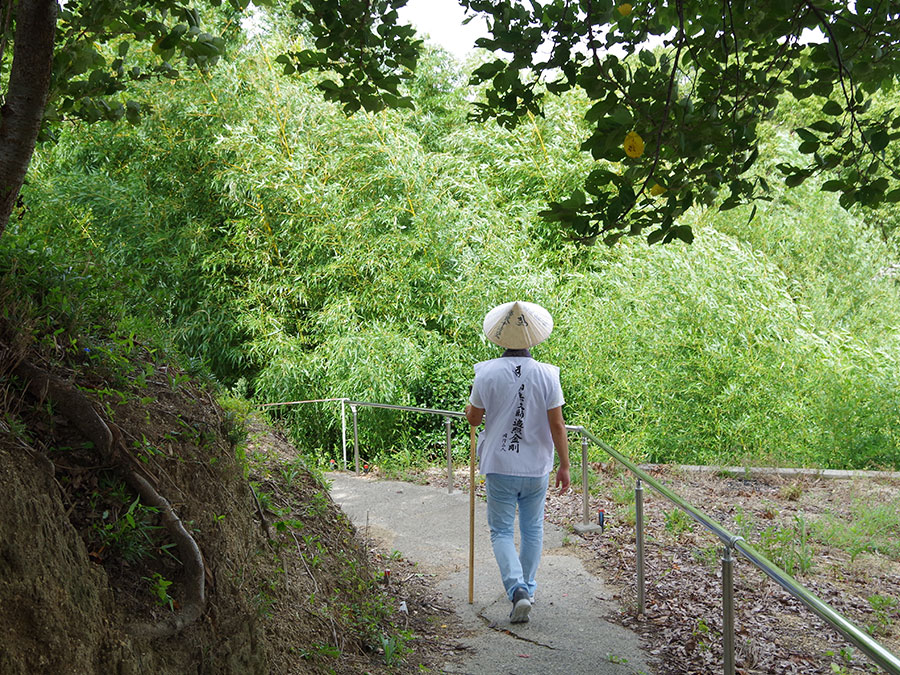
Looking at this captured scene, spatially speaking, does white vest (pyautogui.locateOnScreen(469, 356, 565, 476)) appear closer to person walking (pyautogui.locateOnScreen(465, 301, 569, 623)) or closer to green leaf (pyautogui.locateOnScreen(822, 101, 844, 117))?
person walking (pyautogui.locateOnScreen(465, 301, 569, 623))

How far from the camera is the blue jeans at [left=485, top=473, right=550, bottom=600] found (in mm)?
4121

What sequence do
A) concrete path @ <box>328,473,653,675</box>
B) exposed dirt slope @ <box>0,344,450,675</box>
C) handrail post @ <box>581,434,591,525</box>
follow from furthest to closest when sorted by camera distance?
handrail post @ <box>581,434,591,525</box> → concrete path @ <box>328,473,653,675</box> → exposed dirt slope @ <box>0,344,450,675</box>

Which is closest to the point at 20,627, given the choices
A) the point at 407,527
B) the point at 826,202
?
the point at 407,527

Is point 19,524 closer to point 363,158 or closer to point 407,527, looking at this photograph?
point 407,527

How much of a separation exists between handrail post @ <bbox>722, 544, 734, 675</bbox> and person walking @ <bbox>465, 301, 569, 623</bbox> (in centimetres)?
116

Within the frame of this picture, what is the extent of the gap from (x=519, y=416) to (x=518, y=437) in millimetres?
104

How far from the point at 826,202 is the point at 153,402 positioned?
1260 cm

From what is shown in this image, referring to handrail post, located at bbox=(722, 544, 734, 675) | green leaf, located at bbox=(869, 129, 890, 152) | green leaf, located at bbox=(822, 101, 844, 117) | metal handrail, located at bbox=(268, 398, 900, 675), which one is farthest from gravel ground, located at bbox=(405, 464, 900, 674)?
green leaf, located at bbox=(822, 101, 844, 117)

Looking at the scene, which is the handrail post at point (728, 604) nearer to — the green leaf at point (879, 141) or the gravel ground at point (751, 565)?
the gravel ground at point (751, 565)

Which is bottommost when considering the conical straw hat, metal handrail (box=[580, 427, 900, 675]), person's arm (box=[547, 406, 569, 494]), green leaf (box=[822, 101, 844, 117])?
metal handrail (box=[580, 427, 900, 675])

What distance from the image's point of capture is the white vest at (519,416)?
4078 mm

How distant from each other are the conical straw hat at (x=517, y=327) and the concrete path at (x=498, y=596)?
1.40 m

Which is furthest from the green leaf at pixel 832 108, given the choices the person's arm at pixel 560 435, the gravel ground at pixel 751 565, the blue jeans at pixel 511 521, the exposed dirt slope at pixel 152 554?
the exposed dirt slope at pixel 152 554

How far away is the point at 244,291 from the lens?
980 cm
